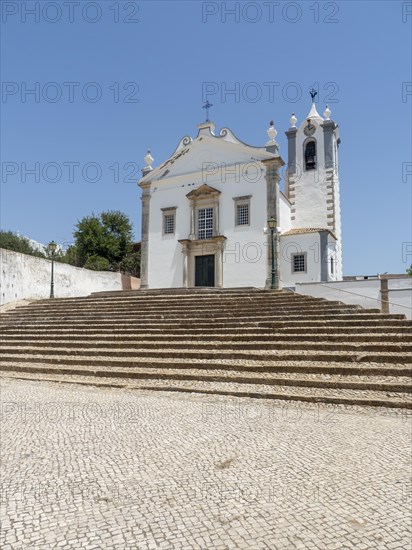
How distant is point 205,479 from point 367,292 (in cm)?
1215

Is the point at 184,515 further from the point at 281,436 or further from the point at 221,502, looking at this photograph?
the point at 281,436

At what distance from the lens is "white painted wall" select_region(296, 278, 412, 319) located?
13.7 m

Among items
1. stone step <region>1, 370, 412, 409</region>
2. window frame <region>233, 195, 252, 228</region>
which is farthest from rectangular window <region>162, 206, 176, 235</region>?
stone step <region>1, 370, 412, 409</region>

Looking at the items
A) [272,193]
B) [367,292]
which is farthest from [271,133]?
[367,292]

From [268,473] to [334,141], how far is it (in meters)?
23.1

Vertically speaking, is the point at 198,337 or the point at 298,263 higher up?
the point at 298,263

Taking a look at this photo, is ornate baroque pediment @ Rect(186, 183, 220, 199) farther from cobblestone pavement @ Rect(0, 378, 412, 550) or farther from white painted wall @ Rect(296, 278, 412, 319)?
cobblestone pavement @ Rect(0, 378, 412, 550)

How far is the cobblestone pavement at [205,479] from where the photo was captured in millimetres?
2730

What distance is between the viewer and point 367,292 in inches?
569

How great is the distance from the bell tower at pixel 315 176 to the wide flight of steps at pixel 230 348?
939 cm

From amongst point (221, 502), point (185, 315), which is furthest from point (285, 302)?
point (221, 502)

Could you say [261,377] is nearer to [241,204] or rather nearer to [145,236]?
[241,204]

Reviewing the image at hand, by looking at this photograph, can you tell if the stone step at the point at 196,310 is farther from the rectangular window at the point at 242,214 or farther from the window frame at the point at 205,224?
the rectangular window at the point at 242,214

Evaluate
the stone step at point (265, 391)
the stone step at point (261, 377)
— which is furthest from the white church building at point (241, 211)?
the stone step at point (265, 391)
